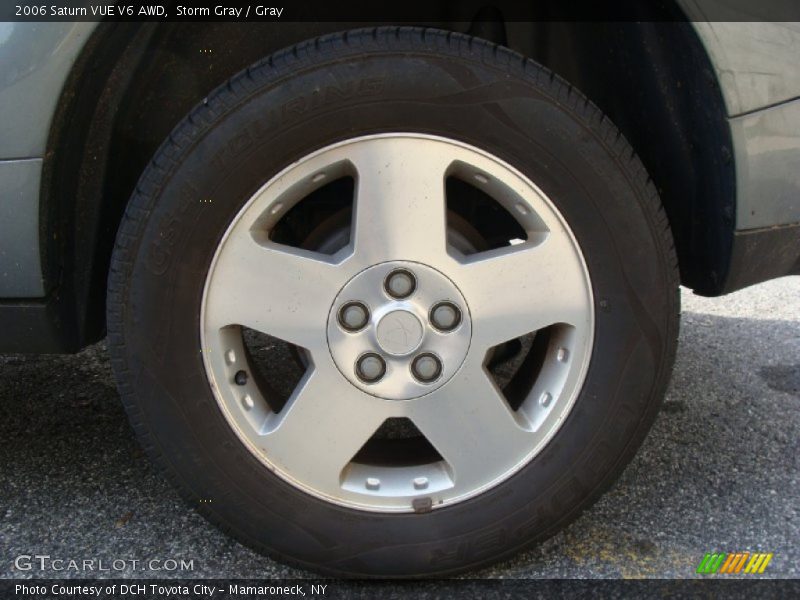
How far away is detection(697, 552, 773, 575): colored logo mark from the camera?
1.75 metres

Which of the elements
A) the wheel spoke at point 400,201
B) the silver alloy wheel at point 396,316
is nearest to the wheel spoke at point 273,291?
the silver alloy wheel at point 396,316

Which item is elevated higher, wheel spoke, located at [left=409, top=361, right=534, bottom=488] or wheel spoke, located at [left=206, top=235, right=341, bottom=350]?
wheel spoke, located at [left=206, top=235, right=341, bottom=350]

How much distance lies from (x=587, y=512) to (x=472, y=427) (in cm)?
46

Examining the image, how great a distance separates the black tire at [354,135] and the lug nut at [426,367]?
26 cm

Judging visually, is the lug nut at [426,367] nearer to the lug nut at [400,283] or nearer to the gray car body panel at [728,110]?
the lug nut at [400,283]

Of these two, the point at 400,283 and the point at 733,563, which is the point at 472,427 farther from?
the point at 733,563

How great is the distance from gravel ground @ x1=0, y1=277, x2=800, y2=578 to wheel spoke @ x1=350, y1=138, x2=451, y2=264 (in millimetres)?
689

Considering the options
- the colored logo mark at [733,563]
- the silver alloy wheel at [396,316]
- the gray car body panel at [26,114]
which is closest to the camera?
the gray car body panel at [26,114]

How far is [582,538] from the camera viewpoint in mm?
1858

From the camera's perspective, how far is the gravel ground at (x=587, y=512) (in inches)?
70.8

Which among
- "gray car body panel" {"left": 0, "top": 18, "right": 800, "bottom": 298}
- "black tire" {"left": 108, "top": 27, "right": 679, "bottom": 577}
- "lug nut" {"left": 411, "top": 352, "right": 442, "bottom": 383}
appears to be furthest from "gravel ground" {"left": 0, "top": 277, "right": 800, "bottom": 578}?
"gray car body panel" {"left": 0, "top": 18, "right": 800, "bottom": 298}

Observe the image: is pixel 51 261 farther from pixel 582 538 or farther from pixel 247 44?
pixel 582 538

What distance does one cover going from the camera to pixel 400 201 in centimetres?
160

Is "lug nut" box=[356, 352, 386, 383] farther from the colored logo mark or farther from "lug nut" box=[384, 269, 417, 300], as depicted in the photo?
the colored logo mark
